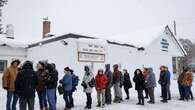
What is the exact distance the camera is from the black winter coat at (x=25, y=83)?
8.51 meters

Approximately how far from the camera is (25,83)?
854 cm

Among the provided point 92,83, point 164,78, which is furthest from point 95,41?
point 92,83

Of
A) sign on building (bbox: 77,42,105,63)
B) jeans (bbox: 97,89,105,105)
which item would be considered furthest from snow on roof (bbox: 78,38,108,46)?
jeans (bbox: 97,89,105,105)

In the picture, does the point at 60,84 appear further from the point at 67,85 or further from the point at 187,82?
the point at 187,82

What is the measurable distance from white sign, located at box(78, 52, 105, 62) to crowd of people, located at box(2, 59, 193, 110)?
4665mm

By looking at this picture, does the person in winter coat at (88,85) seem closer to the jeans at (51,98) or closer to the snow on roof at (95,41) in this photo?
the jeans at (51,98)

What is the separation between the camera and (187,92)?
1543 cm

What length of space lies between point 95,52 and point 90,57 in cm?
56

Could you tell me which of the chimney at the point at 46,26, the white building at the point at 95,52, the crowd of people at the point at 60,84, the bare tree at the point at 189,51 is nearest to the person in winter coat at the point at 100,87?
the crowd of people at the point at 60,84

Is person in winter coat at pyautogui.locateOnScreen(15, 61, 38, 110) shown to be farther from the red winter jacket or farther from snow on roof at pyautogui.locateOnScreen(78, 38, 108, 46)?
snow on roof at pyautogui.locateOnScreen(78, 38, 108, 46)

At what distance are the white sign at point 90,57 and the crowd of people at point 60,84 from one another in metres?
4.67

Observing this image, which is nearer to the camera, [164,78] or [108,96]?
[108,96]

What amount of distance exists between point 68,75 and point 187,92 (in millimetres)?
7356

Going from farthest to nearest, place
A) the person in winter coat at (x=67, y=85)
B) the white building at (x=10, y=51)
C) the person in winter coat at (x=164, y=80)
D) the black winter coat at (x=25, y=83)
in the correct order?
the white building at (x=10, y=51) < the person in winter coat at (x=164, y=80) < the person in winter coat at (x=67, y=85) < the black winter coat at (x=25, y=83)
